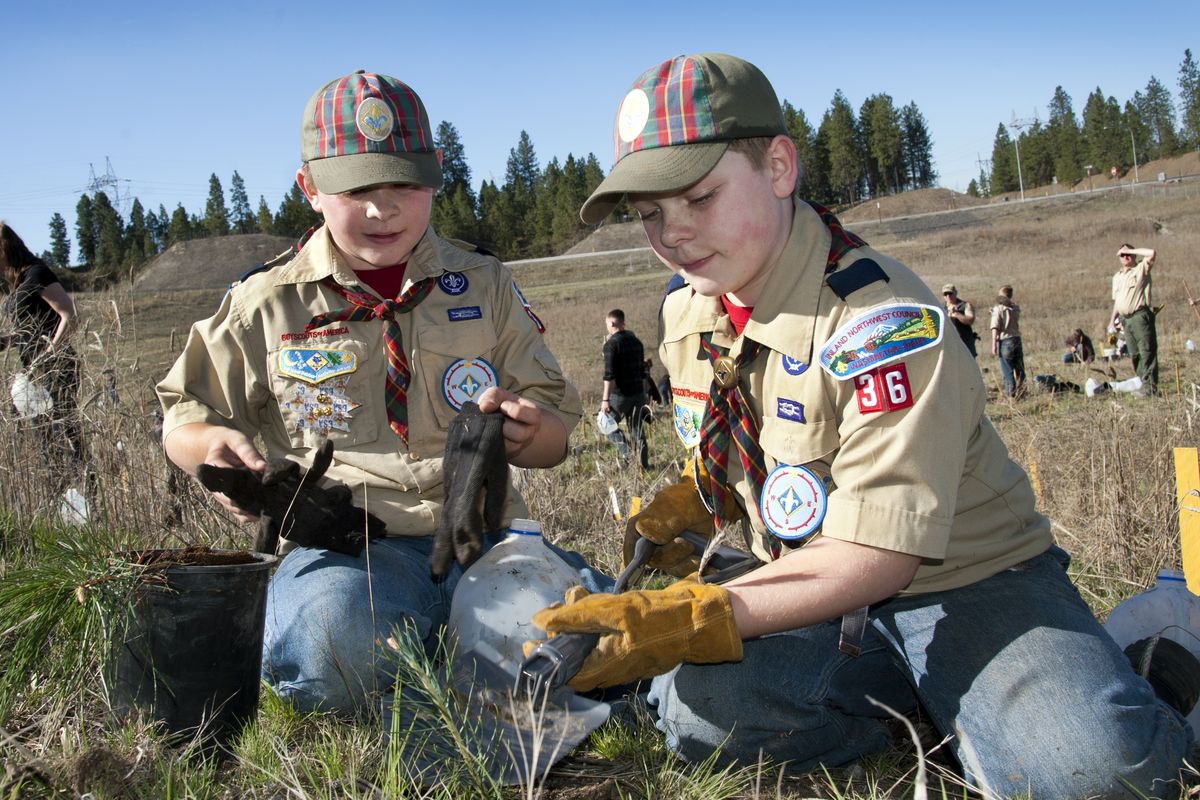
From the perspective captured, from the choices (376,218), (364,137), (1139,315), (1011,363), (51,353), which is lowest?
(1011,363)

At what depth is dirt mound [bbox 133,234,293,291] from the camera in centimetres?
4947

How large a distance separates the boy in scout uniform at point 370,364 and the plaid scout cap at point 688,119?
0.79m

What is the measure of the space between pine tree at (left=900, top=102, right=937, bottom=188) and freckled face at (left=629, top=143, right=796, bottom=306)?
122389mm

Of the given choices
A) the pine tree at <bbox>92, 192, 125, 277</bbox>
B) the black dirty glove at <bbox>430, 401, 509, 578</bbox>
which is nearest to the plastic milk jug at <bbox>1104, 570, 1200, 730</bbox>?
the black dirty glove at <bbox>430, 401, 509, 578</bbox>

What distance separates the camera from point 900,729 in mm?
2820

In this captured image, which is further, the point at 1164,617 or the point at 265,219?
the point at 265,219

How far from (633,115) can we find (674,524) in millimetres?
1143

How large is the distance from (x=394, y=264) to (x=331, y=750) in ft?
5.15

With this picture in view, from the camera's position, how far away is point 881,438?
7.13 feet

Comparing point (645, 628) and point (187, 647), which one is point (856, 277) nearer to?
point (645, 628)

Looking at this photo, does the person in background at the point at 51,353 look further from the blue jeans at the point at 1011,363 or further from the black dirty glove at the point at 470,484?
the blue jeans at the point at 1011,363

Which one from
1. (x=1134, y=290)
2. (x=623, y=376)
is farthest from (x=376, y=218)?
(x=1134, y=290)

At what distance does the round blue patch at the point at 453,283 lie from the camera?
3.21 metres

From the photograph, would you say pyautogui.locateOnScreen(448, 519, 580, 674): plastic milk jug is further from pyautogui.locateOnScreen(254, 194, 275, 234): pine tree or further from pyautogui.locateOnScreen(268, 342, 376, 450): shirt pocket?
pyautogui.locateOnScreen(254, 194, 275, 234): pine tree
